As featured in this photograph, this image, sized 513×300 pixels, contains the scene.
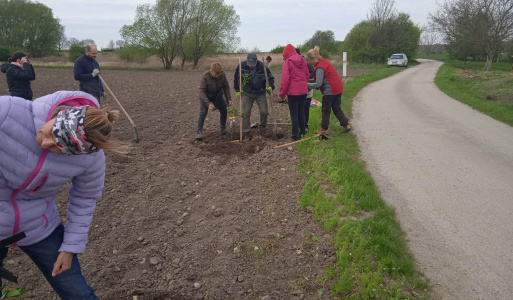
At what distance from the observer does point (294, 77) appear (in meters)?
7.31

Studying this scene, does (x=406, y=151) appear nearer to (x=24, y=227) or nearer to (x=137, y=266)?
(x=137, y=266)

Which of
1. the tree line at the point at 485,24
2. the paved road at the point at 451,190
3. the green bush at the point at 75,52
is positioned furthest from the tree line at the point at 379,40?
the paved road at the point at 451,190

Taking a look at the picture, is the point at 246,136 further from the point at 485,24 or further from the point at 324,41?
the point at 324,41

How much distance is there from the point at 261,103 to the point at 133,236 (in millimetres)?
4593

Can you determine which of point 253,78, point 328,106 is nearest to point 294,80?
point 328,106

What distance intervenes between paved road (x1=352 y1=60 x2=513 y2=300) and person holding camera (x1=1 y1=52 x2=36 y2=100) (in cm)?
759

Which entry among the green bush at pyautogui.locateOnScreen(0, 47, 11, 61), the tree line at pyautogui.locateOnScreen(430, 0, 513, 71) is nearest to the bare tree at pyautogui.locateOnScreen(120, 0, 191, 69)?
the green bush at pyautogui.locateOnScreen(0, 47, 11, 61)

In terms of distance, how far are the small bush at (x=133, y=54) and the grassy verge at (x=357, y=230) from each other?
39.3 metres

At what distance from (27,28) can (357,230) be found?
199ft

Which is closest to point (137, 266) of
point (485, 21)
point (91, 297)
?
point (91, 297)

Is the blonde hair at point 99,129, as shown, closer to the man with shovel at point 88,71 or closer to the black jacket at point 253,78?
the black jacket at point 253,78

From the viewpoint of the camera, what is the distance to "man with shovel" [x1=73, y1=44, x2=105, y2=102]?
302 inches

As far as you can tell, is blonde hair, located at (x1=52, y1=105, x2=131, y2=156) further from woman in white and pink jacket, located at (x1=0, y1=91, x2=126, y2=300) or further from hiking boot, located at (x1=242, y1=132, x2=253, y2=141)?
hiking boot, located at (x1=242, y1=132, x2=253, y2=141)

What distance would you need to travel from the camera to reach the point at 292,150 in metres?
7.20
